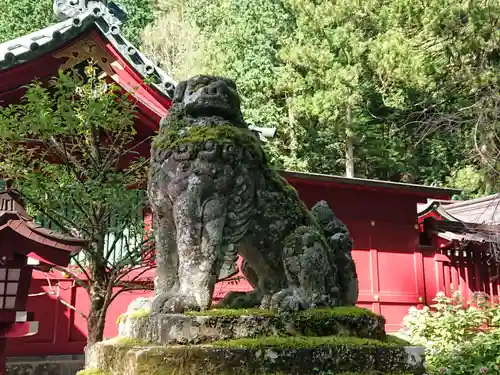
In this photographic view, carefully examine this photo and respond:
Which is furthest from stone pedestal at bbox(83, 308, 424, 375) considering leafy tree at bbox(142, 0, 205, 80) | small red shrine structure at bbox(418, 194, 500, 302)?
leafy tree at bbox(142, 0, 205, 80)

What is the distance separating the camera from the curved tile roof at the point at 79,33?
294 inches

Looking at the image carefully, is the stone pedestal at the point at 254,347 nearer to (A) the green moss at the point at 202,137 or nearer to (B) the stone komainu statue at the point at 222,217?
→ (B) the stone komainu statue at the point at 222,217

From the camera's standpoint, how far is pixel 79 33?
25.2ft

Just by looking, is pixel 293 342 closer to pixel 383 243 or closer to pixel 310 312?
pixel 310 312

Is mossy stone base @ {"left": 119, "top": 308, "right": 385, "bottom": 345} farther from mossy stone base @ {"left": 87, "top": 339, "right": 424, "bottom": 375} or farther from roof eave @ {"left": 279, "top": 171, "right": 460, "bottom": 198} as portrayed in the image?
roof eave @ {"left": 279, "top": 171, "right": 460, "bottom": 198}

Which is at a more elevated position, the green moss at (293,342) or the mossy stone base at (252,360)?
the green moss at (293,342)

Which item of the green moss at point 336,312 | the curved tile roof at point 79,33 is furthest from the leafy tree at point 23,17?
the green moss at point 336,312

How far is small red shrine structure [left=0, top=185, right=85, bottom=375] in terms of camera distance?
4.39 meters

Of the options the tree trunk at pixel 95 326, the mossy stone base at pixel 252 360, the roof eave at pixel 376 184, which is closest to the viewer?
the mossy stone base at pixel 252 360

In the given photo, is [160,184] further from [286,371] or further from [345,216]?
[345,216]

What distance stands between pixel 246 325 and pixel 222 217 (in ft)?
2.04

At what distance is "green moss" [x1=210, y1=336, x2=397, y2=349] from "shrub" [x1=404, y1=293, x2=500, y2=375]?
3.52 metres

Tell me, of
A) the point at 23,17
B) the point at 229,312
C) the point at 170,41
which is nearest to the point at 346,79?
the point at 170,41

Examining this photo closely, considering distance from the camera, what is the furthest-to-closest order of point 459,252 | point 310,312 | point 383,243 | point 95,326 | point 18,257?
1. point 459,252
2. point 383,243
3. point 95,326
4. point 18,257
5. point 310,312
